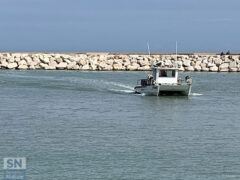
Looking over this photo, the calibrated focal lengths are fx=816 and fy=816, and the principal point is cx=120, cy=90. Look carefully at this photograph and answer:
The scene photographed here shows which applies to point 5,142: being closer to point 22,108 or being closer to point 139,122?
point 139,122

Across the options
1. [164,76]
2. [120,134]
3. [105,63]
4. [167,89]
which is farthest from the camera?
[105,63]

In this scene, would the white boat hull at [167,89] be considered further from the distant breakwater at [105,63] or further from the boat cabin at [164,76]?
the distant breakwater at [105,63]

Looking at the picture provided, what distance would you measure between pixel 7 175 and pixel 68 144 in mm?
4679

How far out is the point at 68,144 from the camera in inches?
878

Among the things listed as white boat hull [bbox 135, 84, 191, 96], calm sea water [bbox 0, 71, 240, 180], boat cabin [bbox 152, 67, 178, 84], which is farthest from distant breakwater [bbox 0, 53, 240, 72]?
boat cabin [bbox 152, 67, 178, 84]

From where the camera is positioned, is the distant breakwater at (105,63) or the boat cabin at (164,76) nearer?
the boat cabin at (164,76)

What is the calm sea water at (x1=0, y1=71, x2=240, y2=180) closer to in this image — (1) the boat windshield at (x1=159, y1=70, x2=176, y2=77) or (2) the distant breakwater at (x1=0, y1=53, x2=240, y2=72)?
(1) the boat windshield at (x1=159, y1=70, x2=176, y2=77)

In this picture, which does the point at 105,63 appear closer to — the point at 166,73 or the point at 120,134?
the point at 166,73

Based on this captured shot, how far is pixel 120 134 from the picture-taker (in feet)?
80.0

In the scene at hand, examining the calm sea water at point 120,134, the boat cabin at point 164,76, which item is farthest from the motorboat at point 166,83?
the calm sea water at point 120,134

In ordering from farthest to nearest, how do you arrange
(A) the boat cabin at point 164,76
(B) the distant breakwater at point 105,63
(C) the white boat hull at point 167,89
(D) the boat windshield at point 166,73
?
(B) the distant breakwater at point 105,63 → (D) the boat windshield at point 166,73 → (A) the boat cabin at point 164,76 → (C) the white boat hull at point 167,89

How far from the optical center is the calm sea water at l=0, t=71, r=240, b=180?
1927cm

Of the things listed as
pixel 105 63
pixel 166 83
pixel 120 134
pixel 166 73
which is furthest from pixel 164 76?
pixel 105 63

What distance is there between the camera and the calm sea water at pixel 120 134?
19266 millimetres
